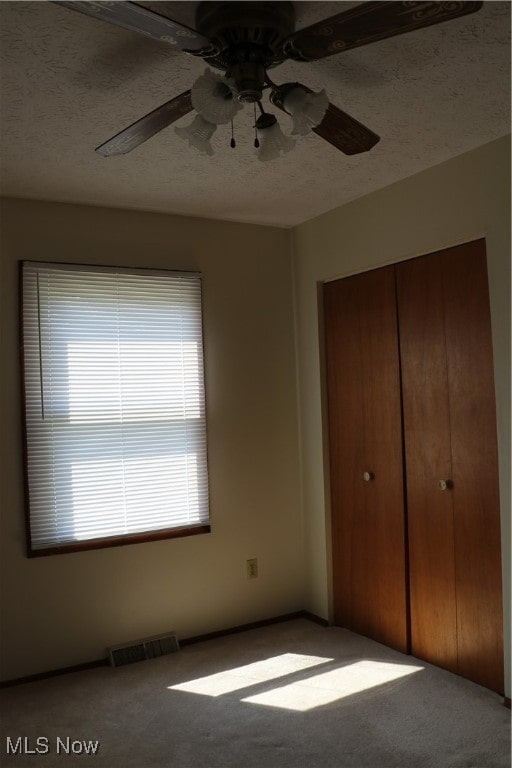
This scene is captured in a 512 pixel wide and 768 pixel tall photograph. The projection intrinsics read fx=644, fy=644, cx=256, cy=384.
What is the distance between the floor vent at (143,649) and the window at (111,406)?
0.53m

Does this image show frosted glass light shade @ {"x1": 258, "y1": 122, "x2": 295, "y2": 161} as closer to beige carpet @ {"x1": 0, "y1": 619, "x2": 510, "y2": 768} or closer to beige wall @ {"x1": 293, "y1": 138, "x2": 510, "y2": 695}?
beige wall @ {"x1": 293, "y1": 138, "x2": 510, "y2": 695}

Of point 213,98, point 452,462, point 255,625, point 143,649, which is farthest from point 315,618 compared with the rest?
point 213,98

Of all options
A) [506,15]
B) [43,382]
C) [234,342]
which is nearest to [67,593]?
[43,382]

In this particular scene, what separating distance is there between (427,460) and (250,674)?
133 centimetres

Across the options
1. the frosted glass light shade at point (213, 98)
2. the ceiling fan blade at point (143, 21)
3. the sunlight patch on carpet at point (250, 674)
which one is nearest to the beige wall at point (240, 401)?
the sunlight patch on carpet at point (250, 674)

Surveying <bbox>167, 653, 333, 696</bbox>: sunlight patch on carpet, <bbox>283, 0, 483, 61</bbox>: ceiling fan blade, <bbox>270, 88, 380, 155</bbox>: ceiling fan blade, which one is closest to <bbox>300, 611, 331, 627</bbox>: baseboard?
<bbox>167, 653, 333, 696</bbox>: sunlight patch on carpet

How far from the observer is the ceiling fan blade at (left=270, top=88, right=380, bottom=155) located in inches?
75.6

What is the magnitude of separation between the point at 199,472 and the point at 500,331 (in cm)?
176

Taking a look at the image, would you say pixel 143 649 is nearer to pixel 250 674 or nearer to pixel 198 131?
pixel 250 674

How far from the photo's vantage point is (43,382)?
3168mm

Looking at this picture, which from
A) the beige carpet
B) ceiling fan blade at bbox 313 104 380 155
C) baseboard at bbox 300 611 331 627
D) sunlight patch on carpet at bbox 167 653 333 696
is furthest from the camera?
baseboard at bbox 300 611 331 627

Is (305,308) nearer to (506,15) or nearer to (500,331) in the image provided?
(500,331)

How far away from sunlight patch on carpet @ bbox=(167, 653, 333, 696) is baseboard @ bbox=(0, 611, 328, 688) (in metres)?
0.42

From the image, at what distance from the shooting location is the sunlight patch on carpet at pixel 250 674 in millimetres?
2932
